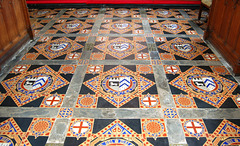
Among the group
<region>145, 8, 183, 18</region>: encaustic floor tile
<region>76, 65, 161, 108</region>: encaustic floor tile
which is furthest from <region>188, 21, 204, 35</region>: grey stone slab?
<region>76, 65, 161, 108</region>: encaustic floor tile

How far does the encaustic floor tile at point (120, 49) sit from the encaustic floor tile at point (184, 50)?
1.04 ft

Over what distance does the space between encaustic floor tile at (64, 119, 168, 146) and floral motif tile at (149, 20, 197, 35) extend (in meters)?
2.69

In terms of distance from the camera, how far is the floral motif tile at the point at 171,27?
446 centimetres

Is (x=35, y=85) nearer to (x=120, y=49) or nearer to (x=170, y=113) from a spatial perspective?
(x=120, y=49)

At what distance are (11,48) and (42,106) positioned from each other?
5.10 ft

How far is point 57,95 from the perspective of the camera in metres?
2.63

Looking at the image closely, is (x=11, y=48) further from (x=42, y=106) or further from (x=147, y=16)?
(x=147, y=16)

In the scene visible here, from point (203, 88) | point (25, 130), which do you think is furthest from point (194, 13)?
point (25, 130)

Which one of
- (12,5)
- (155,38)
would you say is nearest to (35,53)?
(12,5)

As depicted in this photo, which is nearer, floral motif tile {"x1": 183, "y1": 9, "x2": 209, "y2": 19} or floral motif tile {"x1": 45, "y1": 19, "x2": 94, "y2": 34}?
floral motif tile {"x1": 45, "y1": 19, "x2": 94, "y2": 34}

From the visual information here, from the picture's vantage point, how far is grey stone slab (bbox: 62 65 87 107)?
2508mm

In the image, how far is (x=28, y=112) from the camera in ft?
7.75

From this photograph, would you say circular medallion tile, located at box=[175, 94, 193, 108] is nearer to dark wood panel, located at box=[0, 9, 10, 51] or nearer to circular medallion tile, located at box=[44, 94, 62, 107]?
circular medallion tile, located at box=[44, 94, 62, 107]

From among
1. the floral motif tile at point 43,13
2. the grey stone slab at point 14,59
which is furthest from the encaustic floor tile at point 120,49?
the floral motif tile at point 43,13
